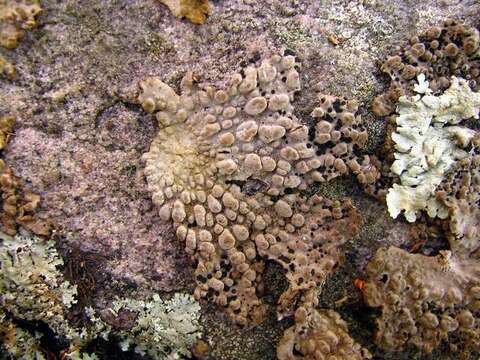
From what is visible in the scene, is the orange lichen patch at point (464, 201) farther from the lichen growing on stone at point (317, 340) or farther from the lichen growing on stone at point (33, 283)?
the lichen growing on stone at point (33, 283)

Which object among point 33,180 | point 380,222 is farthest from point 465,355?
point 33,180

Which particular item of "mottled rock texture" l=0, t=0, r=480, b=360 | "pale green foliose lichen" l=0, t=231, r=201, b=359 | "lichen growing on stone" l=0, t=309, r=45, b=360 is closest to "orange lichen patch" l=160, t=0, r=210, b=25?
"mottled rock texture" l=0, t=0, r=480, b=360

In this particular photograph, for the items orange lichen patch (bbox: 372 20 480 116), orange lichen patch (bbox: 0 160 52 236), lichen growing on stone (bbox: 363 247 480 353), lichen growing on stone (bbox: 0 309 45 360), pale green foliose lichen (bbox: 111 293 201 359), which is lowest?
lichen growing on stone (bbox: 0 309 45 360)

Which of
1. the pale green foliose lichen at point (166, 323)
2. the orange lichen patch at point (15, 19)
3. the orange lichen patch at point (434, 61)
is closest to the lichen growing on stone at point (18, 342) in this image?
the pale green foliose lichen at point (166, 323)

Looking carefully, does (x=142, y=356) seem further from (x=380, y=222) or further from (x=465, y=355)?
(x=465, y=355)

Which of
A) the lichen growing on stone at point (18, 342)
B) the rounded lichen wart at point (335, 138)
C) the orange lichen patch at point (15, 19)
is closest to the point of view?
the orange lichen patch at point (15, 19)

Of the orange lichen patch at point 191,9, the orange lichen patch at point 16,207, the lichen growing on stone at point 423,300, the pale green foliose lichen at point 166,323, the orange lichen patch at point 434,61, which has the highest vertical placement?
the orange lichen patch at point 191,9

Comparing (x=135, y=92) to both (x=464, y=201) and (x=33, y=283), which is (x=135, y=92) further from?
(x=464, y=201)

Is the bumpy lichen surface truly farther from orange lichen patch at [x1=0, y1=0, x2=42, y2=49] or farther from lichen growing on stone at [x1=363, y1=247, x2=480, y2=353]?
orange lichen patch at [x1=0, y1=0, x2=42, y2=49]
